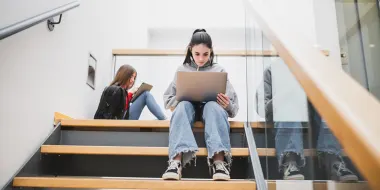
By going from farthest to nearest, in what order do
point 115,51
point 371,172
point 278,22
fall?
point 115,51
point 278,22
point 371,172

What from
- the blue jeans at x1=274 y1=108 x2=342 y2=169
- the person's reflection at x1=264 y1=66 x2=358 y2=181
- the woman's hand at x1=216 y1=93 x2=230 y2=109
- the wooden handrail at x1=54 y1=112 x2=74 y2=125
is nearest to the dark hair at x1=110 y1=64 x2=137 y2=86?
the wooden handrail at x1=54 y1=112 x2=74 y2=125

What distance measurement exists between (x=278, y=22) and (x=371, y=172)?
0.68 metres

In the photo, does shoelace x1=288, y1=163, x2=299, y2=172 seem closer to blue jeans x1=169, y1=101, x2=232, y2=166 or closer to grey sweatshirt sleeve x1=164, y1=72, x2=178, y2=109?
blue jeans x1=169, y1=101, x2=232, y2=166

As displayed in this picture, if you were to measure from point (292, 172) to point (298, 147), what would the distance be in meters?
0.10

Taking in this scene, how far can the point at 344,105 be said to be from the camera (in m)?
0.47

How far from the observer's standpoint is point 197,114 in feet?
6.66

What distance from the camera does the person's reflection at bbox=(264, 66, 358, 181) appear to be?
683 millimetres

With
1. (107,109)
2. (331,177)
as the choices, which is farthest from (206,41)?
(331,177)

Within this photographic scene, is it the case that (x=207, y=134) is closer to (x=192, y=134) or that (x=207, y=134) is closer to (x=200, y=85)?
(x=192, y=134)

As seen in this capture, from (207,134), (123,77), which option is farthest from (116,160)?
(123,77)

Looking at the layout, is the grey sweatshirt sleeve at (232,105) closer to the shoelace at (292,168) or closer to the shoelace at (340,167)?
the shoelace at (292,168)

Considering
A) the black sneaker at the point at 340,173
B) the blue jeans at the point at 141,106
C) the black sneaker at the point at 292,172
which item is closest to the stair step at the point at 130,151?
the black sneaker at the point at 292,172

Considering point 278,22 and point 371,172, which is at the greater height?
point 278,22

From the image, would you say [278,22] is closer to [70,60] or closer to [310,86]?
[310,86]
